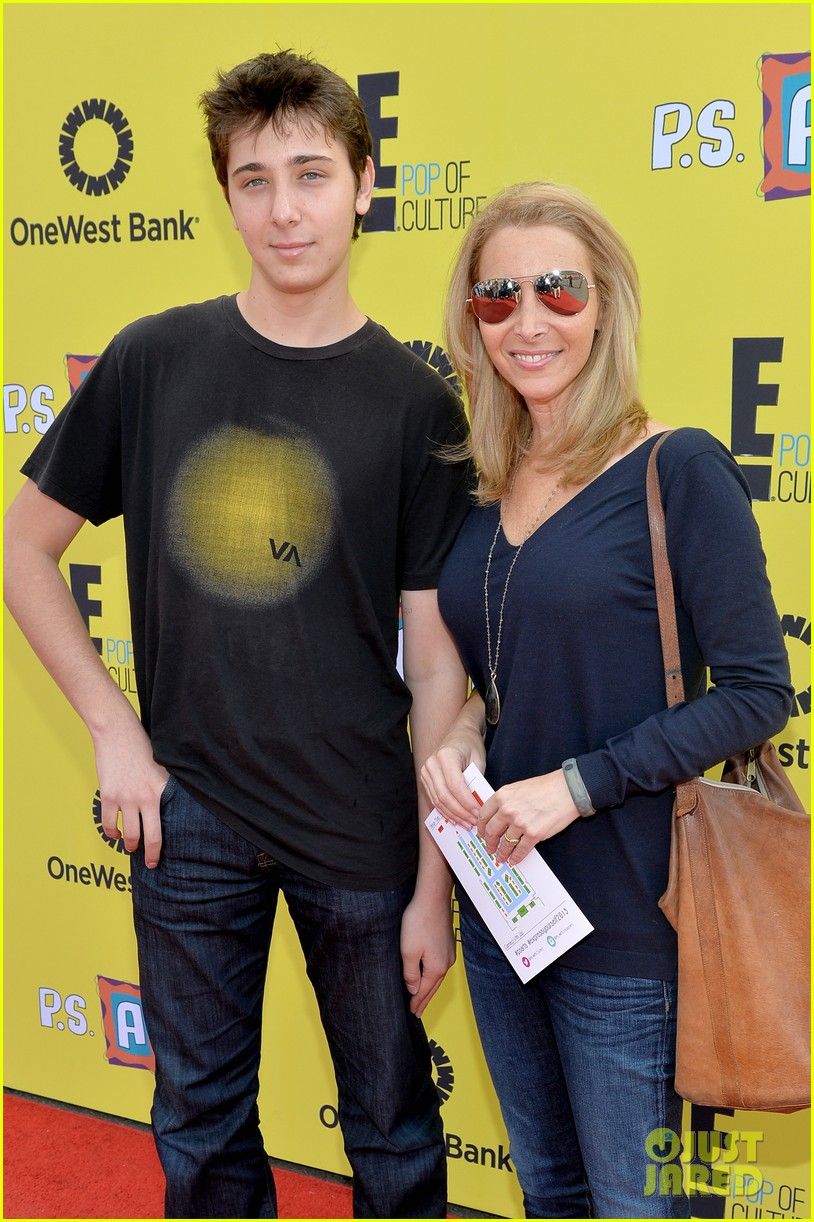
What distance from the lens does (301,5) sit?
2.40 meters

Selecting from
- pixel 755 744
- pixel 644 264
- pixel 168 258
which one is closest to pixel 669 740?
pixel 755 744

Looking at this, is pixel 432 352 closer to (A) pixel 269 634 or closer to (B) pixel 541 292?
(B) pixel 541 292

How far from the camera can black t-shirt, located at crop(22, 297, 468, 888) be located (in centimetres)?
169

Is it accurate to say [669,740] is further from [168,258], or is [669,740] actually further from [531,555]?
[168,258]

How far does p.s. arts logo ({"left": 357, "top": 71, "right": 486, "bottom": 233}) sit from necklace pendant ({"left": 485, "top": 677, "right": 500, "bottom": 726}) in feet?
3.73

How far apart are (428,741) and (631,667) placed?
0.49m

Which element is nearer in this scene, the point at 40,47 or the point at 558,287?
the point at 558,287

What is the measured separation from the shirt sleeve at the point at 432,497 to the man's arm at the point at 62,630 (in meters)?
0.52

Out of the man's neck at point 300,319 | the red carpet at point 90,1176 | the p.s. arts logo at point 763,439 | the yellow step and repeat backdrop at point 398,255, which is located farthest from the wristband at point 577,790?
the red carpet at point 90,1176

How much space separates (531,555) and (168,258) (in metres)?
1.56

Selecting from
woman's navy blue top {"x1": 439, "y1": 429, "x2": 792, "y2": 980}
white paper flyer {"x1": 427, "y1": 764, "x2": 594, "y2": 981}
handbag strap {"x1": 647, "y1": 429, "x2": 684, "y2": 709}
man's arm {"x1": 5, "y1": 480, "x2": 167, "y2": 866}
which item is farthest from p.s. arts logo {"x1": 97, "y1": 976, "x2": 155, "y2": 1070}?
handbag strap {"x1": 647, "y1": 429, "x2": 684, "y2": 709}

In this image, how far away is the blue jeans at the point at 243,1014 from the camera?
1735mm

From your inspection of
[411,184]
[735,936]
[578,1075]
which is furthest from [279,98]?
[578,1075]

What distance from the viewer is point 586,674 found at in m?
1.50
